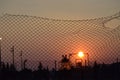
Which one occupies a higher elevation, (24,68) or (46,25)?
(46,25)

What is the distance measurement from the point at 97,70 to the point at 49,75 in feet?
3.76

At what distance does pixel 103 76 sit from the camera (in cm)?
891

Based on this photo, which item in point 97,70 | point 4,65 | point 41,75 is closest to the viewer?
point 4,65

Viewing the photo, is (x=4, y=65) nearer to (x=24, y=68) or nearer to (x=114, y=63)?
(x=24, y=68)

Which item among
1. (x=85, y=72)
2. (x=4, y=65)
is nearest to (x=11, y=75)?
(x=4, y=65)

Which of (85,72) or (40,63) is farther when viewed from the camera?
(85,72)

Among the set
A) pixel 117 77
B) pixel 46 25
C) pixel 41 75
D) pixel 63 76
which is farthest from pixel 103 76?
pixel 46 25

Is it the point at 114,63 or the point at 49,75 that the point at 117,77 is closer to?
the point at 114,63

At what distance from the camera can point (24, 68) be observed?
7859 mm

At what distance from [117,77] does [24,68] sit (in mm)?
2442

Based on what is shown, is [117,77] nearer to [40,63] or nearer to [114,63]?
[114,63]

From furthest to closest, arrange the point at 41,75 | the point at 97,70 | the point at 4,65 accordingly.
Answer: the point at 97,70
the point at 41,75
the point at 4,65

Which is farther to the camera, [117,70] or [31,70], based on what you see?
[117,70]

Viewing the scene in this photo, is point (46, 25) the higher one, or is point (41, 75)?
point (46, 25)
